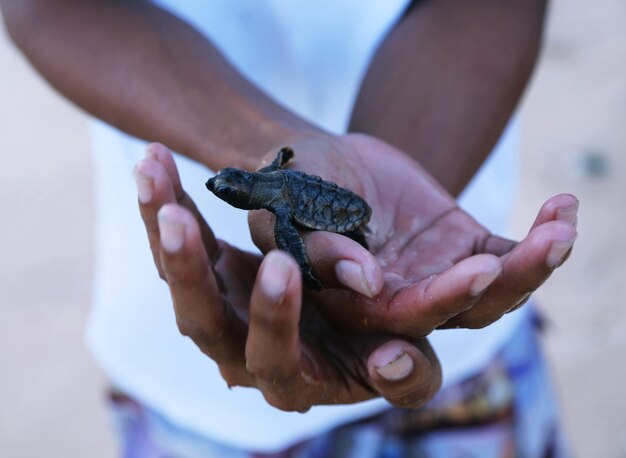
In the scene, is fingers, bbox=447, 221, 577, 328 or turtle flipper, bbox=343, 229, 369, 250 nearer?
fingers, bbox=447, 221, 577, 328

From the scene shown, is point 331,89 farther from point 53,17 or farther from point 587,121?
point 587,121

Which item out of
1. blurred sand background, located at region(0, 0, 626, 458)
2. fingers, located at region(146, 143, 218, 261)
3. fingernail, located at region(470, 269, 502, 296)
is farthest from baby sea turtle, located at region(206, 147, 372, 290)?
blurred sand background, located at region(0, 0, 626, 458)

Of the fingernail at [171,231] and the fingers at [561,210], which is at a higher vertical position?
the fingers at [561,210]

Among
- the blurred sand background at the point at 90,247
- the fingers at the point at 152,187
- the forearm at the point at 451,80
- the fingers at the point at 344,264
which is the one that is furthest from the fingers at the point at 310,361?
the blurred sand background at the point at 90,247

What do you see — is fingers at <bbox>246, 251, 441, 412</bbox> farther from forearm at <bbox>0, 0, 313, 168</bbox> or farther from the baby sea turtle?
forearm at <bbox>0, 0, 313, 168</bbox>

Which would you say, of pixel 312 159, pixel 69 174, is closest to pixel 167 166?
pixel 312 159

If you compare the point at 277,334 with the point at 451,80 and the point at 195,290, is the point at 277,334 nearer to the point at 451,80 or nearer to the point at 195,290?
the point at 195,290

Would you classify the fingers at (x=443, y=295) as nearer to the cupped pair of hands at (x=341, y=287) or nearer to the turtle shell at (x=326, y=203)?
the cupped pair of hands at (x=341, y=287)
